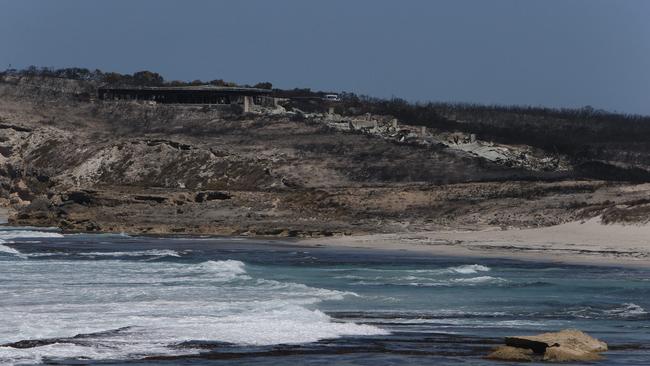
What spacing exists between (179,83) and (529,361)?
92.1 m

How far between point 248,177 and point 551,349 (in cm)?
5222

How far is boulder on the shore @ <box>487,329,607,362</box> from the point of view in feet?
69.5

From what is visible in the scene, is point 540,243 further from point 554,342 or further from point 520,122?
point 520,122

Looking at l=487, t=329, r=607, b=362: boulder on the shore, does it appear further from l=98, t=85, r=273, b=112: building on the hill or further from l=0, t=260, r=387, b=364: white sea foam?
l=98, t=85, r=273, b=112: building on the hill

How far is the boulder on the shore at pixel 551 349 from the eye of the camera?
21172 mm

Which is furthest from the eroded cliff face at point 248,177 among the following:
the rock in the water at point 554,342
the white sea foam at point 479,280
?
the rock in the water at point 554,342

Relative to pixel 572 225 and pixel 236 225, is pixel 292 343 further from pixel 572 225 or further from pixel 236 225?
pixel 236 225

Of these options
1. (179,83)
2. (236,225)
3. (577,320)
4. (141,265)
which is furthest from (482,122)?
(577,320)

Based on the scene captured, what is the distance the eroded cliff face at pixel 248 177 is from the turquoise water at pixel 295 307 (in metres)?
13.9

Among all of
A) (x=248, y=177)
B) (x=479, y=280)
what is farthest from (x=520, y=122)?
(x=479, y=280)

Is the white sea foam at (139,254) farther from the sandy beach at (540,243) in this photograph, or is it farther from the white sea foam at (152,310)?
the sandy beach at (540,243)

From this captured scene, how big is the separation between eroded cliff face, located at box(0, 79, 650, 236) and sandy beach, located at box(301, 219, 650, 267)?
149 cm

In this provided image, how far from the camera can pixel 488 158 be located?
75.2 meters

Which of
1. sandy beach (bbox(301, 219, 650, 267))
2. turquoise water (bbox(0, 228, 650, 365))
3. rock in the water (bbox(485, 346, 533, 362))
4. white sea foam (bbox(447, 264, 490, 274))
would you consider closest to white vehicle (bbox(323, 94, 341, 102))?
sandy beach (bbox(301, 219, 650, 267))
